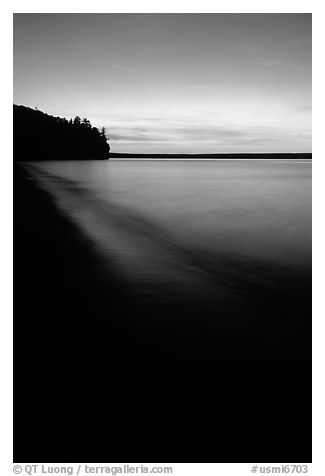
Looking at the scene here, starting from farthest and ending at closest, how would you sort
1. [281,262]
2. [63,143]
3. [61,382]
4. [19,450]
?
[63,143] → [281,262] → [61,382] → [19,450]

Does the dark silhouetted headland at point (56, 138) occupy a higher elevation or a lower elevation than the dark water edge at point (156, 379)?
higher

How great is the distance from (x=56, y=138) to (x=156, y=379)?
13579cm

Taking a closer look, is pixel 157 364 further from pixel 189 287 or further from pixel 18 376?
pixel 189 287

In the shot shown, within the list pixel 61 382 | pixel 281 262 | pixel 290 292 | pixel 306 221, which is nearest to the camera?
pixel 61 382

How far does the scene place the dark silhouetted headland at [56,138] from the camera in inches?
4550

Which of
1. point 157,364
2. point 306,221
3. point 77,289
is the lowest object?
point 157,364

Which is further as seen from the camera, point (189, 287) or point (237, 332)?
point (189, 287)

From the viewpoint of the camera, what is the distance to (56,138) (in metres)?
128

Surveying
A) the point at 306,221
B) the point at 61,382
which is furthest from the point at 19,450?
the point at 306,221

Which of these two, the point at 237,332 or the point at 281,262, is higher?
the point at 281,262

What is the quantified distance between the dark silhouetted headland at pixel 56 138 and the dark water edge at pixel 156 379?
368ft

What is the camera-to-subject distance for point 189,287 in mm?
5598

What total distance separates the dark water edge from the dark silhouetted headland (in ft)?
368

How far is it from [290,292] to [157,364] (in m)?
3.00
